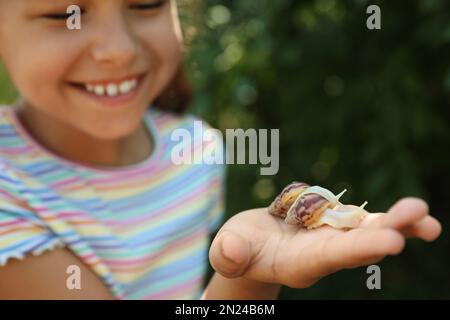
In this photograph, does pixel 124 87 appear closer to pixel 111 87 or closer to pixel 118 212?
pixel 111 87

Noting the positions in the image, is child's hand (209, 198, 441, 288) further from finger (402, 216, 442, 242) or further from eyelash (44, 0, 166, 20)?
eyelash (44, 0, 166, 20)

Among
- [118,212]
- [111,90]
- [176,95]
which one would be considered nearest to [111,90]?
[111,90]

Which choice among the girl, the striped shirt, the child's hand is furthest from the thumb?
the striped shirt

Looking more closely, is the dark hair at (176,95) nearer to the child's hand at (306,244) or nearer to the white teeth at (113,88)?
the white teeth at (113,88)

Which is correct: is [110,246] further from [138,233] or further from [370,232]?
[370,232]

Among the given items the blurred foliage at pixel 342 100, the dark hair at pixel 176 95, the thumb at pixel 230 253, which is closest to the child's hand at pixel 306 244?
the thumb at pixel 230 253

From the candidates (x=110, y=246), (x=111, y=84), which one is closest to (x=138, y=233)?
(x=110, y=246)

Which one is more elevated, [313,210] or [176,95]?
[176,95]
